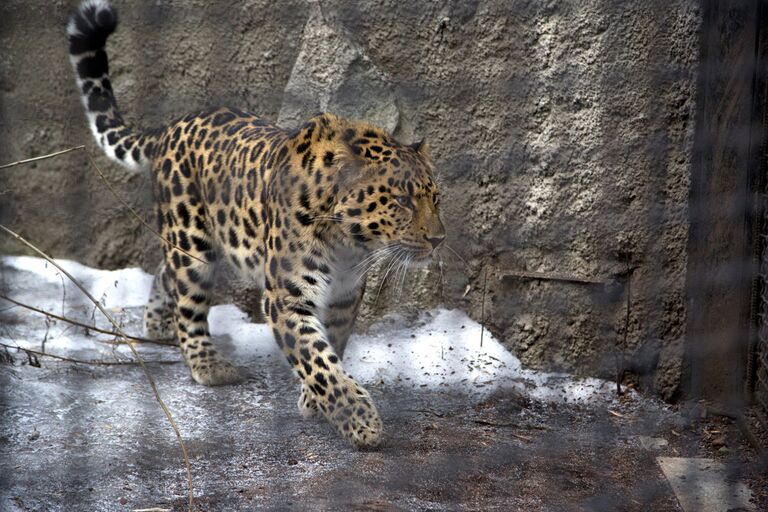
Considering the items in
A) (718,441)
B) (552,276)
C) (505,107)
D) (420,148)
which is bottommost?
(718,441)

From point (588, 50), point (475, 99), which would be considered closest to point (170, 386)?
point (475, 99)

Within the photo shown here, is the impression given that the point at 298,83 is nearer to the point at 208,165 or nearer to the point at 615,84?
the point at 208,165

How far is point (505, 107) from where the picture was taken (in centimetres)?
362

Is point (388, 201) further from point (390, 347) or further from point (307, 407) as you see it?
point (390, 347)

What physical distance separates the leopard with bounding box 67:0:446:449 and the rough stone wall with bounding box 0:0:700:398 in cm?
47

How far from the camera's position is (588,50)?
3.39 m

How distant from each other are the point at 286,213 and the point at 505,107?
100cm

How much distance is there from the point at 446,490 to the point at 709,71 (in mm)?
1718

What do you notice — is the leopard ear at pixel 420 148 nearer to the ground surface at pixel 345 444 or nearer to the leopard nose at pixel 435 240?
the leopard nose at pixel 435 240

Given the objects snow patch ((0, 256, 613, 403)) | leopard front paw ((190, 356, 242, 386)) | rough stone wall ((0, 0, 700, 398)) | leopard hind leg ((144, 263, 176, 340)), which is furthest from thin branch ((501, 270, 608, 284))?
leopard hind leg ((144, 263, 176, 340))

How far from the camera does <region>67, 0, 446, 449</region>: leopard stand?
307cm

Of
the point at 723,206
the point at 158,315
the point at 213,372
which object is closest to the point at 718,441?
the point at 723,206

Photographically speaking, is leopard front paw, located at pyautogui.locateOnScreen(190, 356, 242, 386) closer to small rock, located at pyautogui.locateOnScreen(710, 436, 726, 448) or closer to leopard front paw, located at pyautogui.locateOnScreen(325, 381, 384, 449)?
leopard front paw, located at pyautogui.locateOnScreen(325, 381, 384, 449)

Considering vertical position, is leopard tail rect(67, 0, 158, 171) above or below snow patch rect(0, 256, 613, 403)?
above
